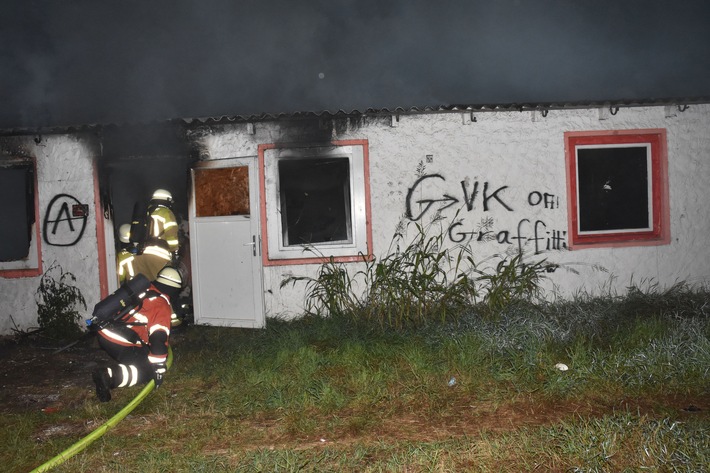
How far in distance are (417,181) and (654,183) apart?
3484 millimetres

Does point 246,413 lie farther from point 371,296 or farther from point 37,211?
point 37,211

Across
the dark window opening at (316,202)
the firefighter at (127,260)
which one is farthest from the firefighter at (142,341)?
the dark window opening at (316,202)

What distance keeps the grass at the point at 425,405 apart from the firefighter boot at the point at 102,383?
0.10 metres

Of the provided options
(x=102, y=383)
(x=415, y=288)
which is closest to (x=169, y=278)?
(x=102, y=383)

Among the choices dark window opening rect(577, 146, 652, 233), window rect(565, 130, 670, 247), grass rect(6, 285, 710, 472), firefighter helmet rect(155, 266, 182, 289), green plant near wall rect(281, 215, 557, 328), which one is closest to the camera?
grass rect(6, 285, 710, 472)

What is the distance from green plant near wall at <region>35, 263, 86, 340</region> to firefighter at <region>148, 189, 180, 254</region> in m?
1.62

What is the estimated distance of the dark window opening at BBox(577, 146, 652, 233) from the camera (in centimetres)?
763

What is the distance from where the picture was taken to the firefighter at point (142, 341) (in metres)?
4.49

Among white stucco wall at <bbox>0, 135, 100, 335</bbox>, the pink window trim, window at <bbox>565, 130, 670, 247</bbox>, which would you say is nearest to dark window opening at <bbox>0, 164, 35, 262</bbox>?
white stucco wall at <bbox>0, 135, 100, 335</bbox>

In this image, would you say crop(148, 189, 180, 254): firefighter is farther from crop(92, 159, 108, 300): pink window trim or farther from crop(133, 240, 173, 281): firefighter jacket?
crop(92, 159, 108, 300): pink window trim

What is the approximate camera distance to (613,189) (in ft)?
25.2

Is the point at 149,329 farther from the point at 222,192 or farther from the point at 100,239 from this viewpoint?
the point at 100,239

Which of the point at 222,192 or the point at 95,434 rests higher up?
the point at 222,192

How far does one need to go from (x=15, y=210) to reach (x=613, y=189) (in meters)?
8.67
